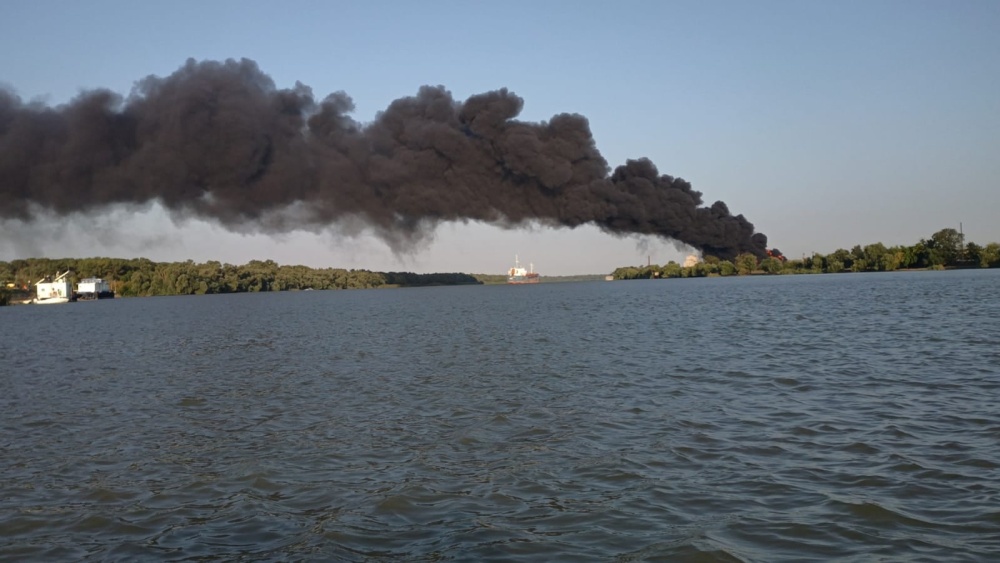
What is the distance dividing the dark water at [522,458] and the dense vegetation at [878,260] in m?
105

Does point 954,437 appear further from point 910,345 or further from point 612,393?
point 910,345

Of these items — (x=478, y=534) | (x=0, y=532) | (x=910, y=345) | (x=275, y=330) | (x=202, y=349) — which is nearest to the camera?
(x=478, y=534)

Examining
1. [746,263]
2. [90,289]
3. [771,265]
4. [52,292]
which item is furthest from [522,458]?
[771,265]

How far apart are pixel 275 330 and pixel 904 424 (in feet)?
106

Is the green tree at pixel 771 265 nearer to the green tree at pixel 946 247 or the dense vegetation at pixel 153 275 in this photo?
the green tree at pixel 946 247

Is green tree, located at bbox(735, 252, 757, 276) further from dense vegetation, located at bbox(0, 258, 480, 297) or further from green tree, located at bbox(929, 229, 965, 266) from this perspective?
dense vegetation, located at bbox(0, 258, 480, 297)

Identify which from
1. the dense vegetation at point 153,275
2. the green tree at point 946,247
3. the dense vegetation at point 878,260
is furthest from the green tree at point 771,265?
the dense vegetation at point 153,275

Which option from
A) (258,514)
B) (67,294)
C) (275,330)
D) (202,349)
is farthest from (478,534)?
(67,294)

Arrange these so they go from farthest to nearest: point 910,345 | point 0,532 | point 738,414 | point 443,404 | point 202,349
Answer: point 202,349
point 910,345
point 443,404
point 738,414
point 0,532

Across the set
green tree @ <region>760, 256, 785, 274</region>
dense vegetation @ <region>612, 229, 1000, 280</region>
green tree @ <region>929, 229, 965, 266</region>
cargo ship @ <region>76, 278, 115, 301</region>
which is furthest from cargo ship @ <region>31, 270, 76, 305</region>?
green tree @ <region>929, 229, 965, 266</region>

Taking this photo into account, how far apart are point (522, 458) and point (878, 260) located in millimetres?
132772

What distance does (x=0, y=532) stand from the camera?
735 cm

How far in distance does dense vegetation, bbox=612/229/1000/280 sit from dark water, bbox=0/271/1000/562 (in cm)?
10545

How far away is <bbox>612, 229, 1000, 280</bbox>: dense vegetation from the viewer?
117938 millimetres
